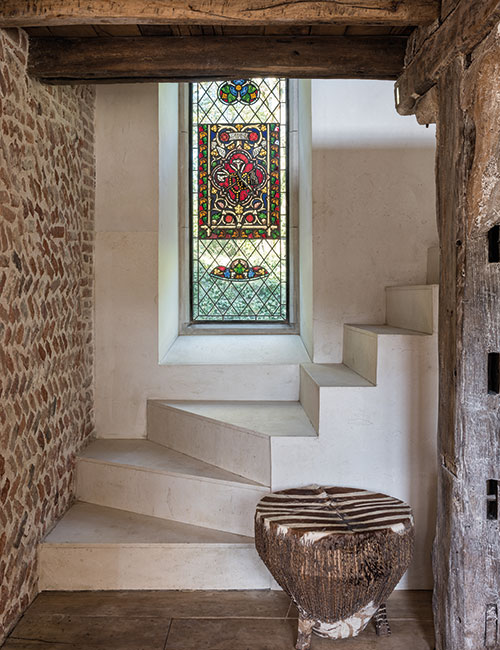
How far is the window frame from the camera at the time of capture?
4.14m

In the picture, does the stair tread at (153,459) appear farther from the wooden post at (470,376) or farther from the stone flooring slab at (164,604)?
the wooden post at (470,376)

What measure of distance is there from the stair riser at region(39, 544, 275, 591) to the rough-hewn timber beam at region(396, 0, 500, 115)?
219 cm

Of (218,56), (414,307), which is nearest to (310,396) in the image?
(414,307)

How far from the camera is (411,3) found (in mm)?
2006

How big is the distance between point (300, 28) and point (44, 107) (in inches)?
50.0

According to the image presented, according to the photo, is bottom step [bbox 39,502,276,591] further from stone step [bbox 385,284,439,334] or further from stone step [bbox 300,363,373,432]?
stone step [bbox 385,284,439,334]

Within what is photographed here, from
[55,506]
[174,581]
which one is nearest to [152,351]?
[55,506]

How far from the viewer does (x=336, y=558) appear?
79.3 inches

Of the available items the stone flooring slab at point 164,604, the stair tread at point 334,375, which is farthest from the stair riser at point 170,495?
the stair tread at point 334,375

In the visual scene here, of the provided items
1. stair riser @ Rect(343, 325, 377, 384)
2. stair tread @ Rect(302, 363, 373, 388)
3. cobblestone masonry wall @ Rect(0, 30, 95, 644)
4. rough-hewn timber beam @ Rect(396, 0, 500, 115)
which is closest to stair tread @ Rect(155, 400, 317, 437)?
stair tread @ Rect(302, 363, 373, 388)

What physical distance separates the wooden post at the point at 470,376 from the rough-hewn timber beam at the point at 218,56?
618 mm

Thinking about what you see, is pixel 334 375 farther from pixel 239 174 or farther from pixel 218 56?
pixel 239 174

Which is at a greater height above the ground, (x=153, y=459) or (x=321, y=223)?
(x=321, y=223)

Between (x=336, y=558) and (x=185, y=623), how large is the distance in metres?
0.79
